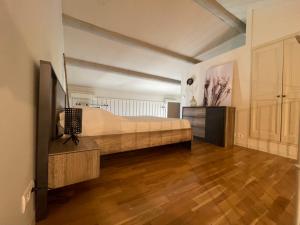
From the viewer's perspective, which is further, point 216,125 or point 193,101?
point 193,101

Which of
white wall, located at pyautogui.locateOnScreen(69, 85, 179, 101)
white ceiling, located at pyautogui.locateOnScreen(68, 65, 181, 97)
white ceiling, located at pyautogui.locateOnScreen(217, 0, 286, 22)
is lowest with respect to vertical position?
white wall, located at pyautogui.locateOnScreen(69, 85, 179, 101)

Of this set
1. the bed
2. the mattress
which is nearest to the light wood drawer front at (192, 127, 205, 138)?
the bed

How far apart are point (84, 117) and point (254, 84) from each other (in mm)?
3281

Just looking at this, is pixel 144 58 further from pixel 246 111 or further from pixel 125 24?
pixel 246 111

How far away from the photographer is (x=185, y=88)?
5.04m

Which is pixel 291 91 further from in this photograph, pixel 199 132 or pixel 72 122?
pixel 72 122

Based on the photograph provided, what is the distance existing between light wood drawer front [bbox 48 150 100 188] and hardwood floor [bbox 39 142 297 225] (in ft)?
0.75

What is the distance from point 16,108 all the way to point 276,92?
3531 mm

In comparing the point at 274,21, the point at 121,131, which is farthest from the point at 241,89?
the point at 121,131

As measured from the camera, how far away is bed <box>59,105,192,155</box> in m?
1.64

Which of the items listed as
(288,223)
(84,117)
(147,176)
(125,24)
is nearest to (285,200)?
A: (288,223)

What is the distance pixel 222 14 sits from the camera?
2.90 metres

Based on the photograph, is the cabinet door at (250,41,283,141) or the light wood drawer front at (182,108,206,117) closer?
the cabinet door at (250,41,283,141)

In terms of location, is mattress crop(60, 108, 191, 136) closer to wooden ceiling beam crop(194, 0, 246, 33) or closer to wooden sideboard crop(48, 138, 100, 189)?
wooden sideboard crop(48, 138, 100, 189)
